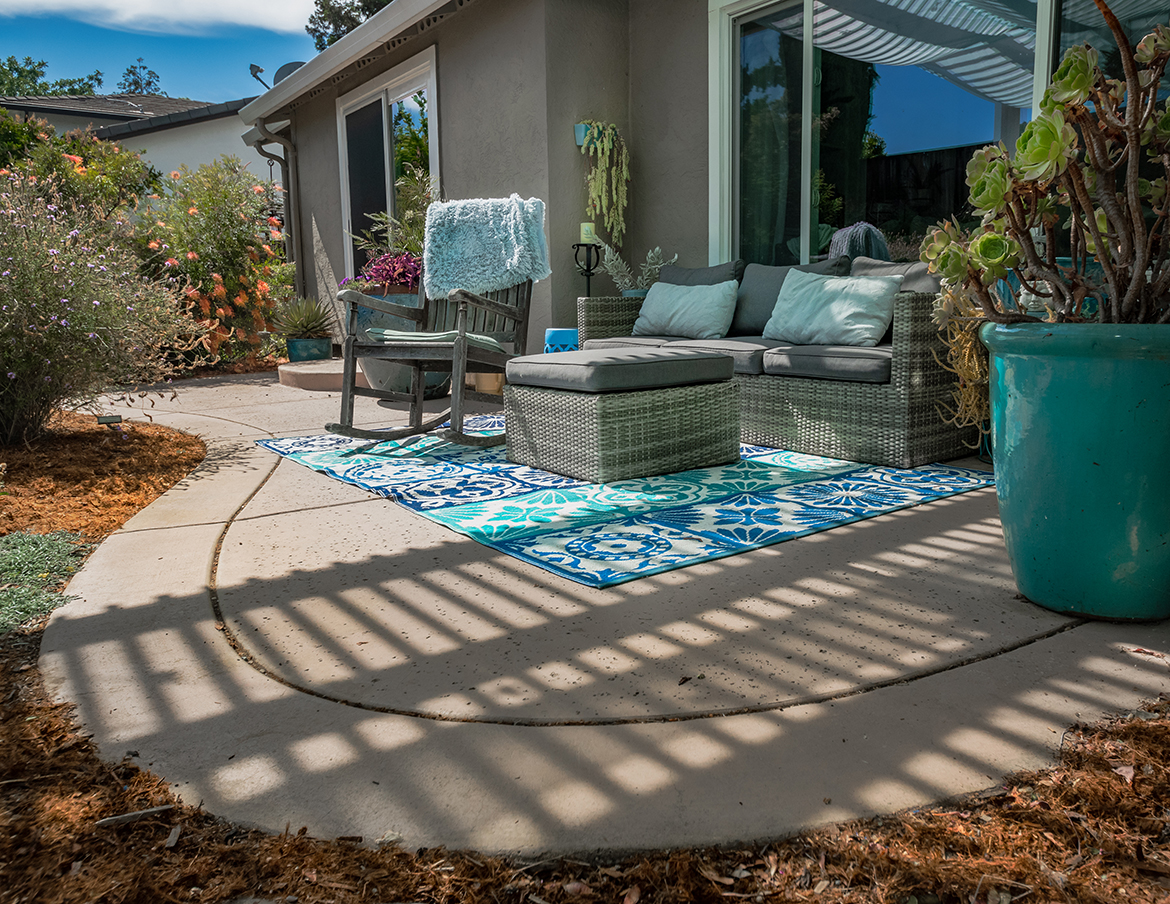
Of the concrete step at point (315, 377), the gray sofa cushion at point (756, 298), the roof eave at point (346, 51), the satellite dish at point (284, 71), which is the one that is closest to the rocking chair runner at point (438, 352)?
the gray sofa cushion at point (756, 298)

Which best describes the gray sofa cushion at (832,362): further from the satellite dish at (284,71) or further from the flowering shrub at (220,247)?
the satellite dish at (284,71)

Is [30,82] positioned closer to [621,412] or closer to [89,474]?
[89,474]

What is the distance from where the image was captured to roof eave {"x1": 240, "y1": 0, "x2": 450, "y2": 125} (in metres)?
5.77

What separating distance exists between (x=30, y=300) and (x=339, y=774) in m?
2.84

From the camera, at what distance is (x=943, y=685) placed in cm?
142

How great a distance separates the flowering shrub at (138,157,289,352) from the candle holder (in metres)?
3.50

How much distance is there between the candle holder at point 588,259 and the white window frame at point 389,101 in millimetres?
1543

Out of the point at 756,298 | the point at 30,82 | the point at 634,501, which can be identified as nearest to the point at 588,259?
the point at 756,298

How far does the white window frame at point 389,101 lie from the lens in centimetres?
621

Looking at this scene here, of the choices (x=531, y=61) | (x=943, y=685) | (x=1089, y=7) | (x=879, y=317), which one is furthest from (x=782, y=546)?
(x=531, y=61)

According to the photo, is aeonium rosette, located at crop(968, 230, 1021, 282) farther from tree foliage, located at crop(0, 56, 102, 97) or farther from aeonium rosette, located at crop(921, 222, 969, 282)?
tree foliage, located at crop(0, 56, 102, 97)

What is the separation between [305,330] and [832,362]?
5.57m

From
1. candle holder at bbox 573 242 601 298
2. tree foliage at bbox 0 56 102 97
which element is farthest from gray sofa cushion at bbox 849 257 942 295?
tree foliage at bbox 0 56 102 97

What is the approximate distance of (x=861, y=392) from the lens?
10.6 feet
